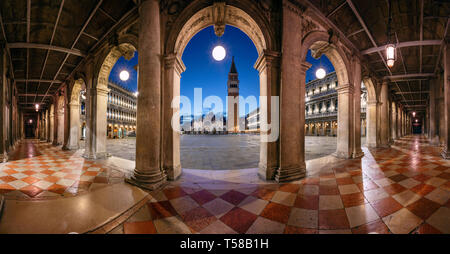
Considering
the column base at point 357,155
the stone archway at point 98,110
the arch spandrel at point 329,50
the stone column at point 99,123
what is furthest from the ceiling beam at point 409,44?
the stone column at point 99,123

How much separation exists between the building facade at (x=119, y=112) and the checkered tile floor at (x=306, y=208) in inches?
1382

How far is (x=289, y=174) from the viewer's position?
13.4 feet

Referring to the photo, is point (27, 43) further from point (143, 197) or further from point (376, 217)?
point (376, 217)

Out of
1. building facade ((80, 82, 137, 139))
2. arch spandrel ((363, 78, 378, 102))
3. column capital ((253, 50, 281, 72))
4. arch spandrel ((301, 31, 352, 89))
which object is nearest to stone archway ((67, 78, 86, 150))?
column capital ((253, 50, 281, 72))

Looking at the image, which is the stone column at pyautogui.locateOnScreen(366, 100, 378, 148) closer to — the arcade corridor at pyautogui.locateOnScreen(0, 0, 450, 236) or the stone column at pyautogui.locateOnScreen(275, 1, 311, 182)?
the arcade corridor at pyautogui.locateOnScreen(0, 0, 450, 236)

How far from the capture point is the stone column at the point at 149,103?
12.5 feet

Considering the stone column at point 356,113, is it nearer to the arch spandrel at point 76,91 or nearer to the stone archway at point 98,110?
the stone archway at point 98,110

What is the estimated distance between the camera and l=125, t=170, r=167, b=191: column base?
3.56m

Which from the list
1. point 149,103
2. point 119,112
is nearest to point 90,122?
point 149,103

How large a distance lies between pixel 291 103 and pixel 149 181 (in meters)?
4.25

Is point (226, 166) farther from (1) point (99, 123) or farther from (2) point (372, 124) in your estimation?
(2) point (372, 124)

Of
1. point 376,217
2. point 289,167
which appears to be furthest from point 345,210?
point 289,167

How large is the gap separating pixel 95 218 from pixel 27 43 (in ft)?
31.7

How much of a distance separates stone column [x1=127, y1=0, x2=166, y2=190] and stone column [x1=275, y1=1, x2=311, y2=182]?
326 cm
